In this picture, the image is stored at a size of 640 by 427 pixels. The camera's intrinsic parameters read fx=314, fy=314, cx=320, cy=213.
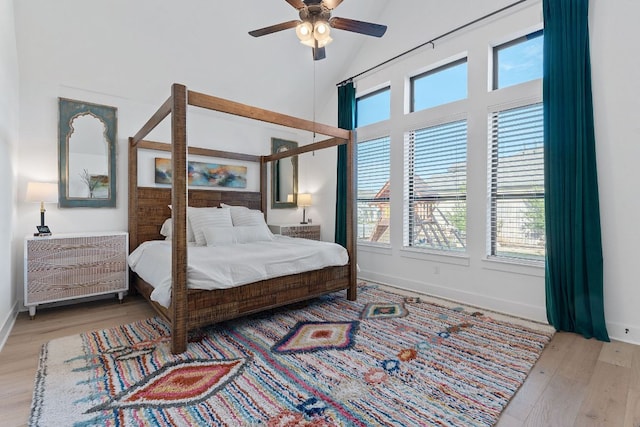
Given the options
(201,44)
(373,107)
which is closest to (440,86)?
(373,107)

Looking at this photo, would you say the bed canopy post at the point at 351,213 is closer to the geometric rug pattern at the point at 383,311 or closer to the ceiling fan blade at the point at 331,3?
the geometric rug pattern at the point at 383,311

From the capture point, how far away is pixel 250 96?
4.58 meters

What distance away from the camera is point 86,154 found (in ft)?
11.8

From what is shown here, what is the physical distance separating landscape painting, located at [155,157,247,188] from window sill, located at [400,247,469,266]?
261cm

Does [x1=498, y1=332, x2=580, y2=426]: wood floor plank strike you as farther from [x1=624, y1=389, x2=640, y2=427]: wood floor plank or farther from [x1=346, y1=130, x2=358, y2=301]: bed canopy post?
[x1=346, y1=130, x2=358, y2=301]: bed canopy post

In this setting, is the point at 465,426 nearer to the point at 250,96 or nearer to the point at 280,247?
the point at 280,247

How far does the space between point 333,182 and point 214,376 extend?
142 inches

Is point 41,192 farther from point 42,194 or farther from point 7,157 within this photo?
point 7,157

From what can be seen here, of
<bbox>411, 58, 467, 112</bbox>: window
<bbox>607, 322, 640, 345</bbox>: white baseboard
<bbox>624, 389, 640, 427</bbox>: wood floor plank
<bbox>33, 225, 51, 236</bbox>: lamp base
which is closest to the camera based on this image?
<bbox>624, 389, 640, 427</bbox>: wood floor plank

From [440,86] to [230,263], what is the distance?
3248 mm

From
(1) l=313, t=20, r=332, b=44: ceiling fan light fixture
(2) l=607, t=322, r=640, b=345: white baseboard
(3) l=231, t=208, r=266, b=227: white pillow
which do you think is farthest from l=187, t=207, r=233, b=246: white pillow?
(2) l=607, t=322, r=640, b=345: white baseboard

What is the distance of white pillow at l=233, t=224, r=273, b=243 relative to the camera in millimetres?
3721

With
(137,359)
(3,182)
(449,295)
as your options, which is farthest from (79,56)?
(449,295)

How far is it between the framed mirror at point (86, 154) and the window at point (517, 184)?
4.33 meters
